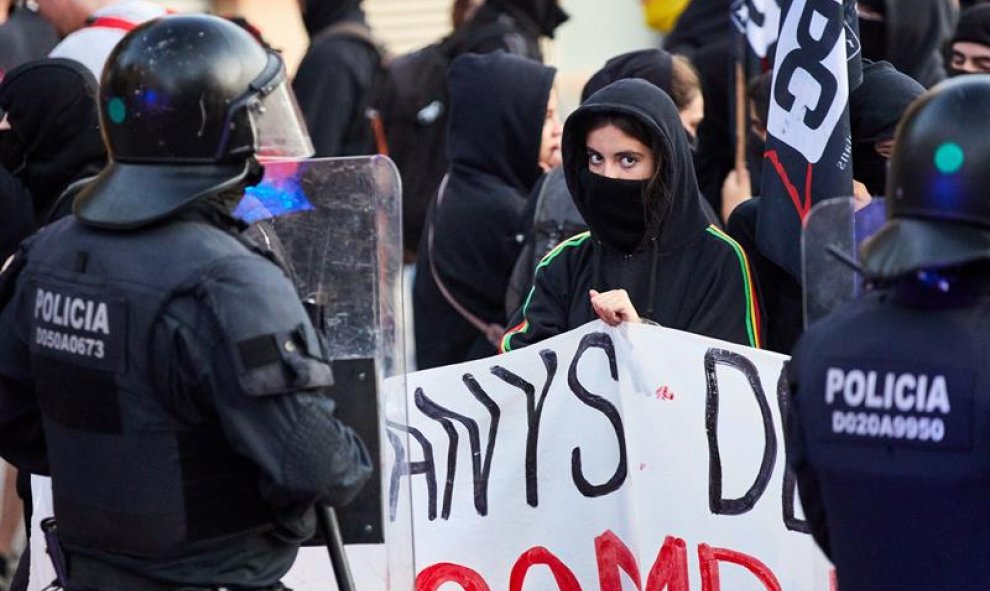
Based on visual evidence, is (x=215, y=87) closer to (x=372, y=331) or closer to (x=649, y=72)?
(x=372, y=331)

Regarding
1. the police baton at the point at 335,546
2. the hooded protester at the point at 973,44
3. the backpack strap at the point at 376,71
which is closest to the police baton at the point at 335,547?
the police baton at the point at 335,546

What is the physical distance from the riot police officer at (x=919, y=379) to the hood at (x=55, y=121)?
126 inches

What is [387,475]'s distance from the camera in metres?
4.41

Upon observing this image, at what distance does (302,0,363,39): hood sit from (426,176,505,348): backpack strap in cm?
260

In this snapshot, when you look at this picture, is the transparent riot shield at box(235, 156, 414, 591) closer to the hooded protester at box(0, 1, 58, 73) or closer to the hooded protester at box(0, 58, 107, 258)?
the hooded protester at box(0, 58, 107, 258)

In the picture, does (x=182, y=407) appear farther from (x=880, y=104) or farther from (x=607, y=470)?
(x=880, y=104)

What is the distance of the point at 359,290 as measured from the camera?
4.48m

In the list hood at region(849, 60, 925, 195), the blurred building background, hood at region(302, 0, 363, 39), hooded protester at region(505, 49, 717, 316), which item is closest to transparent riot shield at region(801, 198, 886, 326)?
hood at region(849, 60, 925, 195)

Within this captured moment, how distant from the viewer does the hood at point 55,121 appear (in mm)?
6047

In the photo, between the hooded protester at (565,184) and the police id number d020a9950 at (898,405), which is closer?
the police id number d020a9950 at (898,405)

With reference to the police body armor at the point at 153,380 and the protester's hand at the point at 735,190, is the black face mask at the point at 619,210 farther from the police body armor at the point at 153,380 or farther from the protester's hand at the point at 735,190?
the protester's hand at the point at 735,190

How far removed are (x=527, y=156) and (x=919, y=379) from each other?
13.7 ft

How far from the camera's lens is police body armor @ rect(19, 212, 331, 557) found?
3.67 m

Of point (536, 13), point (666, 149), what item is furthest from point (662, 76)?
point (536, 13)
